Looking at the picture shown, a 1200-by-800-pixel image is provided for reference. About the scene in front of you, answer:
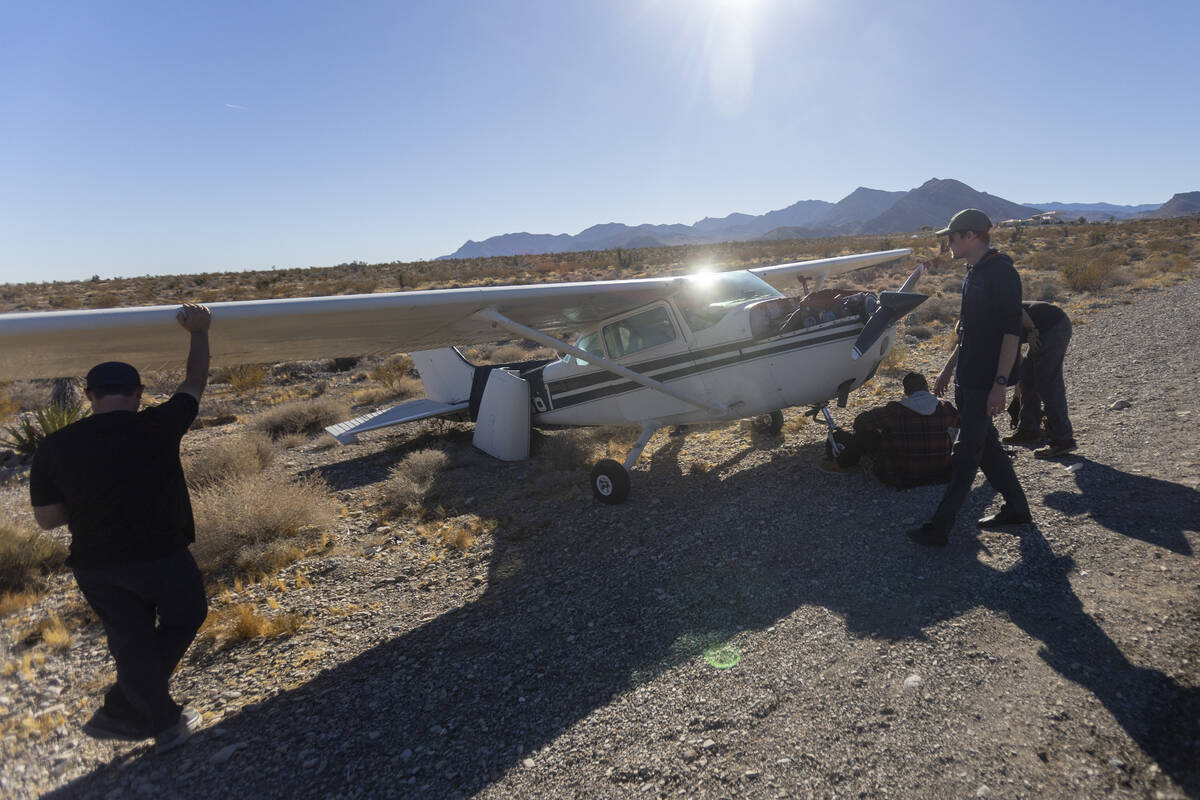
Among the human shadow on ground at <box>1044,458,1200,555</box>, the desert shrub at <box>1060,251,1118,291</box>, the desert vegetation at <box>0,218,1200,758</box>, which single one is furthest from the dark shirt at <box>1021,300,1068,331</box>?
the desert shrub at <box>1060,251,1118,291</box>

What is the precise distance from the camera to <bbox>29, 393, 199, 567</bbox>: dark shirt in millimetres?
2682

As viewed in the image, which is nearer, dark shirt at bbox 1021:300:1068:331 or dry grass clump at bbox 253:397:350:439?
dark shirt at bbox 1021:300:1068:331

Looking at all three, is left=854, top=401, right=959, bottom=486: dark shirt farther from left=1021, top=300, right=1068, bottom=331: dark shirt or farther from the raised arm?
the raised arm

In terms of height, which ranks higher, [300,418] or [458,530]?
[300,418]

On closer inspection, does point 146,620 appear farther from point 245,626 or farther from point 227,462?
point 227,462

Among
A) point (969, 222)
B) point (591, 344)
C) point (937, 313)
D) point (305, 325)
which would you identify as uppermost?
point (969, 222)

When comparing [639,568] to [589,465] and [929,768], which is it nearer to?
[929,768]

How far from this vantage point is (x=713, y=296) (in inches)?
251

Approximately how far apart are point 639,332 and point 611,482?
5.72 ft

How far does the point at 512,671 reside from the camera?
3.42 metres

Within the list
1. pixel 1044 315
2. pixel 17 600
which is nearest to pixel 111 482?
pixel 17 600

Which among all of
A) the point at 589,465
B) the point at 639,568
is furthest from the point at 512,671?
the point at 589,465

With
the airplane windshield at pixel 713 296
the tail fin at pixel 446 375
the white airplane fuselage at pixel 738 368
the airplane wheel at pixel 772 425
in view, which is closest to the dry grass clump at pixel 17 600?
the tail fin at pixel 446 375

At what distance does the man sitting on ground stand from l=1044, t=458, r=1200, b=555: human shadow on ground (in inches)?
31.0
